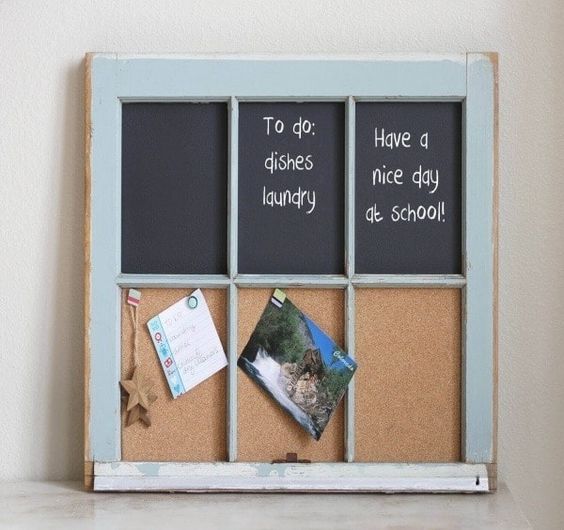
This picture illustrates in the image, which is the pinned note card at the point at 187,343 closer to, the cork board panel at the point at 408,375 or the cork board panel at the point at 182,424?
the cork board panel at the point at 182,424

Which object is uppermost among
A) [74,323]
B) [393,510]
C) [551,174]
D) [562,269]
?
[551,174]

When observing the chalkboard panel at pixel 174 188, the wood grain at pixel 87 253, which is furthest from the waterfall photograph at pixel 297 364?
the wood grain at pixel 87 253

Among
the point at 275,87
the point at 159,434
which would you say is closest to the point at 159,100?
the point at 275,87

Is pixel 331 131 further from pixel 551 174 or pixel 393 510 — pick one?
pixel 393 510

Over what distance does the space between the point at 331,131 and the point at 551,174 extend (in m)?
0.40

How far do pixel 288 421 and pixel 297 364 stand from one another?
0.10 m

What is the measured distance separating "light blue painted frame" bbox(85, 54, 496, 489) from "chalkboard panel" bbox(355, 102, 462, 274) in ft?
0.08

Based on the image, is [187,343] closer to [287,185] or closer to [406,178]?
[287,185]

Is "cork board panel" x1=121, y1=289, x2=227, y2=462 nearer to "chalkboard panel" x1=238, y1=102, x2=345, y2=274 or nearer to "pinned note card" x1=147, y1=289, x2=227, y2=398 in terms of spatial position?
"pinned note card" x1=147, y1=289, x2=227, y2=398

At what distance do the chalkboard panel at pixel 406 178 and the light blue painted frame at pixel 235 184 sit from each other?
2cm

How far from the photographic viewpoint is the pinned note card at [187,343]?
5.12ft

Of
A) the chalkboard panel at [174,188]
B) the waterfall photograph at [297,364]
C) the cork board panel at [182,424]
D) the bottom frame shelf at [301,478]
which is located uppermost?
the chalkboard panel at [174,188]

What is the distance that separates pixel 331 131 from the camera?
1.56 meters

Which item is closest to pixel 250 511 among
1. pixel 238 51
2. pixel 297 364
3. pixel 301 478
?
pixel 301 478
